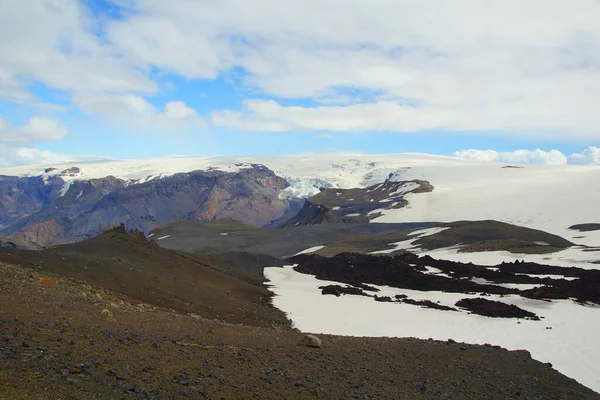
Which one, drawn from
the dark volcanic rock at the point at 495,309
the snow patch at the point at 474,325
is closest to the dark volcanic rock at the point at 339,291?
the snow patch at the point at 474,325

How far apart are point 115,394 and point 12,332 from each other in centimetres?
297

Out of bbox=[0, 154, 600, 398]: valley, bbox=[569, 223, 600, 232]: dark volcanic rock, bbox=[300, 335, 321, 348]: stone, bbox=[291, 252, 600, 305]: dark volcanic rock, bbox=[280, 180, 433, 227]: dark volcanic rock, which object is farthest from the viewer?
bbox=[280, 180, 433, 227]: dark volcanic rock

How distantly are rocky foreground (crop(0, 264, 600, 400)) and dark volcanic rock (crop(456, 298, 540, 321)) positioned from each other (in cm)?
868

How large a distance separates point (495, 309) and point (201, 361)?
18018 millimetres

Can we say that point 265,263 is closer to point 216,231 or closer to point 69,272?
point 69,272

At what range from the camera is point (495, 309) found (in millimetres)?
23547

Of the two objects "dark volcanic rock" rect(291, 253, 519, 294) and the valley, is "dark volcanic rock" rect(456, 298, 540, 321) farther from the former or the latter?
"dark volcanic rock" rect(291, 253, 519, 294)

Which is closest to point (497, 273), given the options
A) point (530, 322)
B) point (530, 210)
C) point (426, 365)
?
point (530, 322)

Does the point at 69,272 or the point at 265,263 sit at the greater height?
the point at 69,272

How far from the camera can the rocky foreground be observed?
7.33 metres

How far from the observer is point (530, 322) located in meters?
21.1

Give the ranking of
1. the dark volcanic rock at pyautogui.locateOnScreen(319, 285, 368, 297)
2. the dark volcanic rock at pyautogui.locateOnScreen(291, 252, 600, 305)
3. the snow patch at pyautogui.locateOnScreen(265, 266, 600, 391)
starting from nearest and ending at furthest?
the snow patch at pyautogui.locateOnScreen(265, 266, 600, 391)
the dark volcanic rock at pyautogui.locateOnScreen(291, 252, 600, 305)
the dark volcanic rock at pyautogui.locateOnScreen(319, 285, 368, 297)

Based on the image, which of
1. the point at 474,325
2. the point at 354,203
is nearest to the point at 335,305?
the point at 474,325

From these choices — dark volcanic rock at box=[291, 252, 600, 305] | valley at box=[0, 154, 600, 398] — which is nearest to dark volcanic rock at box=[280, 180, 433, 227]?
valley at box=[0, 154, 600, 398]
